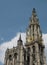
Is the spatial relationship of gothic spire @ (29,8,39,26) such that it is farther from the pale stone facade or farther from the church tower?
the pale stone facade

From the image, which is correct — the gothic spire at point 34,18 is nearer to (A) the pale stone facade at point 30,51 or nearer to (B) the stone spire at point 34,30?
(B) the stone spire at point 34,30

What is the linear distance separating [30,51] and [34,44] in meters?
3.25

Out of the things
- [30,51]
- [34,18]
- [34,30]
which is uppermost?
[34,18]

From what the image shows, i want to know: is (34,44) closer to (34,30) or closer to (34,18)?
(34,30)

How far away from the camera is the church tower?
107 meters

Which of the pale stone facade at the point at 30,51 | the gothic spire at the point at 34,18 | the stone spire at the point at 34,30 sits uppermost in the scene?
the gothic spire at the point at 34,18

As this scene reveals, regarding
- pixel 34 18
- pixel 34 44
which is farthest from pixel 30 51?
pixel 34 18

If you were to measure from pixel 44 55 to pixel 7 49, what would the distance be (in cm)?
1559

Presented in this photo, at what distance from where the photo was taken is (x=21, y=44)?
342 ft

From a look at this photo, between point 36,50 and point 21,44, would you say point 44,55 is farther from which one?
point 21,44

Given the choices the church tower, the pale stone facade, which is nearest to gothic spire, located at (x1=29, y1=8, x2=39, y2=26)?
the church tower

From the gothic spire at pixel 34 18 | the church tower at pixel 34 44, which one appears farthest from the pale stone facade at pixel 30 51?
the gothic spire at pixel 34 18

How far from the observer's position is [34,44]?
11038 centimetres

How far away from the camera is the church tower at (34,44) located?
10719 centimetres
